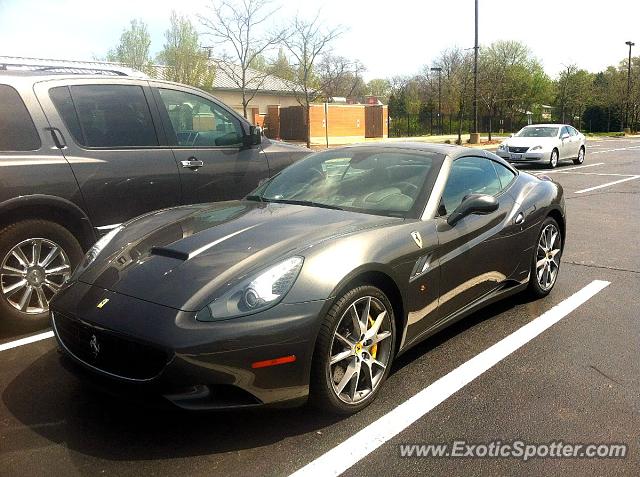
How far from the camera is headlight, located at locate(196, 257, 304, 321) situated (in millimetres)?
2719

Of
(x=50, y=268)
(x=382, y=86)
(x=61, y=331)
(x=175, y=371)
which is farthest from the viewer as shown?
(x=382, y=86)

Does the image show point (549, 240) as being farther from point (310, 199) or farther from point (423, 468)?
point (423, 468)

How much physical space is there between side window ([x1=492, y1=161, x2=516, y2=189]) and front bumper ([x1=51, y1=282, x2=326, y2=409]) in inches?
99.9

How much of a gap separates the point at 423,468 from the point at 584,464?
738 millimetres

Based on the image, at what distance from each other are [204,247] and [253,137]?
2993 millimetres

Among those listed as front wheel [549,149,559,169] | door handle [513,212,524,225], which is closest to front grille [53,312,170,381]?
door handle [513,212,524,225]

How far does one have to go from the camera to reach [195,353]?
2594 mm

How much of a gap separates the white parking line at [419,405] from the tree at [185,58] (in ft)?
111

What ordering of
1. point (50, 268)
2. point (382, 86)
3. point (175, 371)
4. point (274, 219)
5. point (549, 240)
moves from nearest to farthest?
point (175, 371), point (274, 219), point (50, 268), point (549, 240), point (382, 86)

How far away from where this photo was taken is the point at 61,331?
308 cm

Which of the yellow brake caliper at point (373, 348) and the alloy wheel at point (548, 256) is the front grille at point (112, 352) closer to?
the yellow brake caliper at point (373, 348)

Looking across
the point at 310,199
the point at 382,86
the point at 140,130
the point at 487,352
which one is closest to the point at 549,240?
the point at 487,352

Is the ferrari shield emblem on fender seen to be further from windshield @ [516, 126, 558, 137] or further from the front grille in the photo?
windshield @ [516, 126, 558, 137]

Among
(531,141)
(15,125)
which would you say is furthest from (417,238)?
(531,141)
